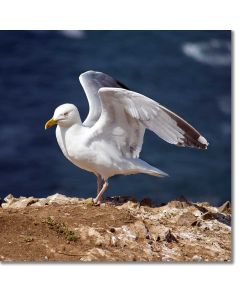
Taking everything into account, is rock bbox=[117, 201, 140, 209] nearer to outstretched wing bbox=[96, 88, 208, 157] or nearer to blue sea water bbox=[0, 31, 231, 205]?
blue sea water bbox=[0, 31, 231, 205]

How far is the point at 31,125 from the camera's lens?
7059 mm

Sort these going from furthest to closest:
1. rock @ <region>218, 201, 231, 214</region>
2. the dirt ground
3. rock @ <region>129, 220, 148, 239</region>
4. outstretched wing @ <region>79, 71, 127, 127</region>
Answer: outstretched wing @ <region>79, 71, 127, 127</region> → rock @ <region>218, 201, 231, 214</region> → rock @ <region>129, 220, 148, 239</region> → the dirt ground

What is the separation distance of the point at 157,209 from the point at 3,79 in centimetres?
144

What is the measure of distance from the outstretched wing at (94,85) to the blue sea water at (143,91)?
205mm

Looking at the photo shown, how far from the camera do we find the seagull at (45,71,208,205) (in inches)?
263

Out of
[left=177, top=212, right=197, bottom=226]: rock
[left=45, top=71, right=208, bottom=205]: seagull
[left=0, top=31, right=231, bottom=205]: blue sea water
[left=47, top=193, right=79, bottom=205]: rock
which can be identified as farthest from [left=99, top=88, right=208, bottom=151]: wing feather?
[left=47, top=193, right=79, bottom=205]: rock

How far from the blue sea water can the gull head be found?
19 cm

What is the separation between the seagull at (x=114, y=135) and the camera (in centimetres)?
667

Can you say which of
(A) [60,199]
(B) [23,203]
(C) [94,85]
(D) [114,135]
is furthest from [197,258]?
(C) [94,85]

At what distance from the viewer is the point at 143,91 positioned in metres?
7.25

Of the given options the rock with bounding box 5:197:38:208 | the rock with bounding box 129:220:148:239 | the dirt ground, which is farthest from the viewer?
the rock with bounding box 5:197:38:208

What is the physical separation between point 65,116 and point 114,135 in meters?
0.38

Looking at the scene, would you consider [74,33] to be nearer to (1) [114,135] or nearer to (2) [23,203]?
(1) [114,135]
